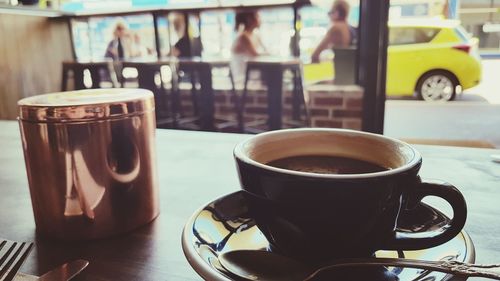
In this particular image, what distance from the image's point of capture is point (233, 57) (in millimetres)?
4121

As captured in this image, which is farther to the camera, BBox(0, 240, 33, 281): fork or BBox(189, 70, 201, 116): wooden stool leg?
BBox(189, 70, 201, 116): wooden stool leg

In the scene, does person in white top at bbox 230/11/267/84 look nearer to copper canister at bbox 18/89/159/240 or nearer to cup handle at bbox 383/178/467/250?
copper canister at bbox 18/89/159/240

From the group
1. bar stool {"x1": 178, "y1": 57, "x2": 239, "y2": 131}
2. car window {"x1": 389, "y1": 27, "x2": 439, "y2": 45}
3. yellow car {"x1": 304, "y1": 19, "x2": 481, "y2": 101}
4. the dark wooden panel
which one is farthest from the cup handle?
car window {"x1": 389, "y1": 27, "x2": 439, "y2": 45}

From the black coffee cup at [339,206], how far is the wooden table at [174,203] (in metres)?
0.12

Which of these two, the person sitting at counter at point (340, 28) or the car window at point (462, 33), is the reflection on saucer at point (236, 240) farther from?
the car window at point (462, 33)

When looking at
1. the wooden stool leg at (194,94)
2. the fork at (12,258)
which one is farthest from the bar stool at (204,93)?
the fork at (12,258)

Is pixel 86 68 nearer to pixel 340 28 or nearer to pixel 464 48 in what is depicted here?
pixel 340 28

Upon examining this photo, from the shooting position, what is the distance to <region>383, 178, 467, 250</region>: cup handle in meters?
0.39

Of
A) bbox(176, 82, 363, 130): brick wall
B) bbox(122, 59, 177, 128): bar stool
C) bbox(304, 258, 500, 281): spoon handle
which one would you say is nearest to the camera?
bbox(304, 258, 500, 281): spoon handle

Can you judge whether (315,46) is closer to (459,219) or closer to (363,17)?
(363,17)

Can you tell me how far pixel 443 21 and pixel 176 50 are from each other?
3.23m

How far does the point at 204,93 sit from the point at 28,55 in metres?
2.18

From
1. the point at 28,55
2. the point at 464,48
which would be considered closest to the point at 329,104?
the point at 464,48

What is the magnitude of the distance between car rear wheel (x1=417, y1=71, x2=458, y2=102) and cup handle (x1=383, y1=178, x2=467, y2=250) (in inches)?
216
